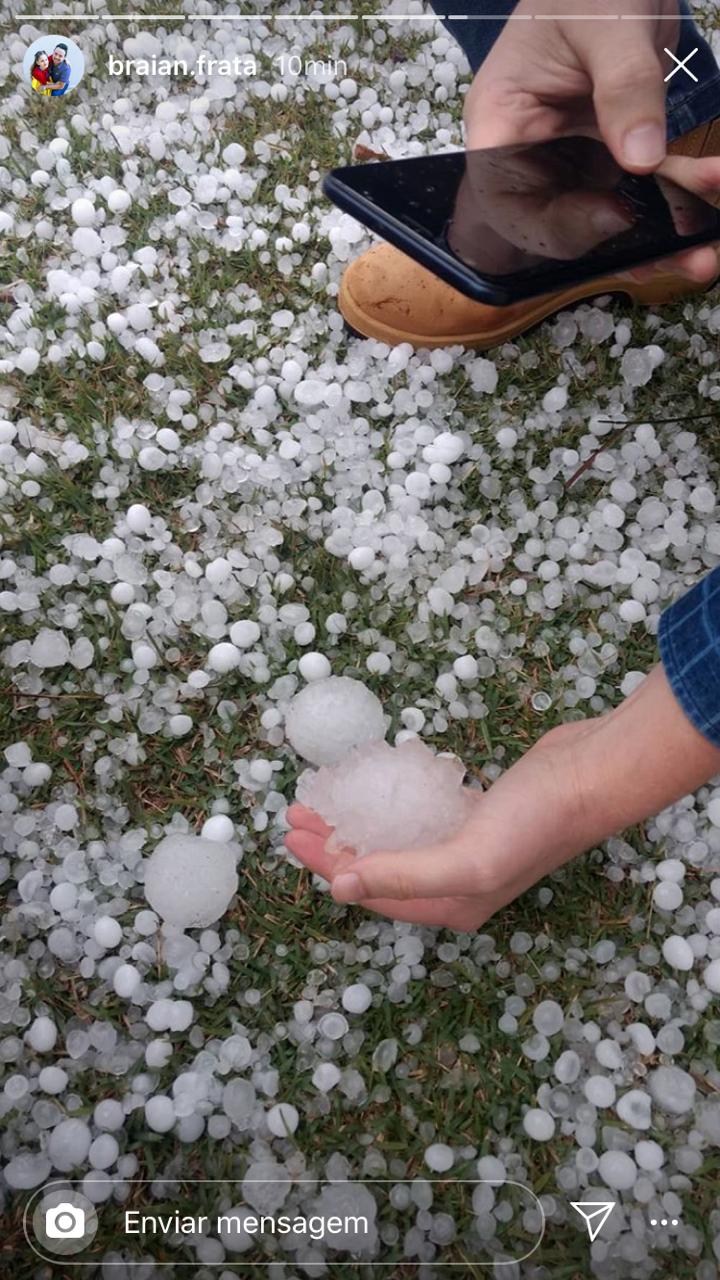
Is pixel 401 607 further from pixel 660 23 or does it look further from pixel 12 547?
pixel 660 23

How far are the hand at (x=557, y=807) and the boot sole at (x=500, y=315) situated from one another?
2.38 feet

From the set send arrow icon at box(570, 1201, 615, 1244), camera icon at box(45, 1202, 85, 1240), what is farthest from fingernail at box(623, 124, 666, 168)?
camera icon at box(45, 1202, 85, 1240)

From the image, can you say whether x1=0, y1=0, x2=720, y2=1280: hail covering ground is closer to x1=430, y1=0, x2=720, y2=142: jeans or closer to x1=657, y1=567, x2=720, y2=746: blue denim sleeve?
x1=430, y1=0, x2=720, y2=142: jeans

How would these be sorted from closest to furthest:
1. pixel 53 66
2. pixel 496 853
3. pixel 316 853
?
pixel 496 853 < pixel 316 853 < pixel 53 66

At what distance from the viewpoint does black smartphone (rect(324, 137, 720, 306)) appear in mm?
1271

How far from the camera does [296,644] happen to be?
1275mm

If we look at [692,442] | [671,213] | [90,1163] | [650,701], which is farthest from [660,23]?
[90,1163]

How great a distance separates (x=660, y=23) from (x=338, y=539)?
0.81 m

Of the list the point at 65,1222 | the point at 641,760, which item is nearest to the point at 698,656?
the point at 641,760

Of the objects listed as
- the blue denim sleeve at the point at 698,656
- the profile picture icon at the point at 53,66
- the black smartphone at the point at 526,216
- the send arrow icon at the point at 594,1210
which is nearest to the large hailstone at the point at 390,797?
the blue denim sleeve at the point at 698,656

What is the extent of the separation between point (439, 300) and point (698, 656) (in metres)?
0.80

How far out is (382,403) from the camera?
1.43m

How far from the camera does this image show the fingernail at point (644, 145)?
114cm

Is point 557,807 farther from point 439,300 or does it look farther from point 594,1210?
point 439,300
